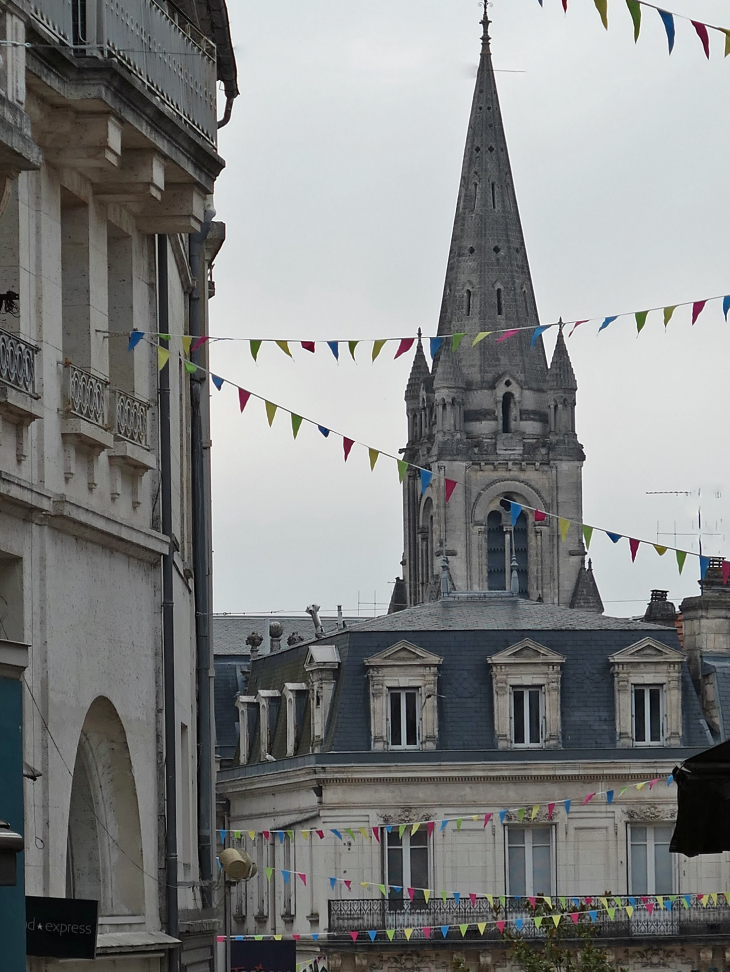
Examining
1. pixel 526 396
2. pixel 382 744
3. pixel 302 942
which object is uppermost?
pixel 526 396

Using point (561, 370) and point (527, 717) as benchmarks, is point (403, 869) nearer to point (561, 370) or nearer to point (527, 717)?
point (527, 717)

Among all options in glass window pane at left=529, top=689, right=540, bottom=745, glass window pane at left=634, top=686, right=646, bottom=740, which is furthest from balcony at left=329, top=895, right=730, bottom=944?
glass window pane at left=634, top=686, right=646, bottom=740

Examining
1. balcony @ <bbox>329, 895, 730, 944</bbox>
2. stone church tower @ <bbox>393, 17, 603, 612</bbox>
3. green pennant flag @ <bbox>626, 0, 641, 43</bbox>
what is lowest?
balcony @ <bbox>329, 895, 730, 944</bbox>

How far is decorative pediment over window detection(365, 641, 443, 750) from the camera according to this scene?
155 ft

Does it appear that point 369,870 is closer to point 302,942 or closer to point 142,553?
point 302,942

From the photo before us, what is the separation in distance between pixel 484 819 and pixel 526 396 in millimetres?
71059

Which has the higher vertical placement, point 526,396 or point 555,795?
point 526,396

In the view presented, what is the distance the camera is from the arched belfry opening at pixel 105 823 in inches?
667

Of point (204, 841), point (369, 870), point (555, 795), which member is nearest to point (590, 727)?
point (555, 795)

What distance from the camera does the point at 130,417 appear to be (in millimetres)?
17375

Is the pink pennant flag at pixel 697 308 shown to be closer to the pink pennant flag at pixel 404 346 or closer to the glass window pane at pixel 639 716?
the pink pennant flag at pixel 404 346

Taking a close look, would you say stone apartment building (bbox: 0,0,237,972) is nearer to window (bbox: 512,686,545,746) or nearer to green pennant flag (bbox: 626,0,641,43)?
green pennant flag (bbox: 626,0,641,43)

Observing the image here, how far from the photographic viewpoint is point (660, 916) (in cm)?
4688

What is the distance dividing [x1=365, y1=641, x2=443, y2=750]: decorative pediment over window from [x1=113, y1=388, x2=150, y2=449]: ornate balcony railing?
29653 mm
